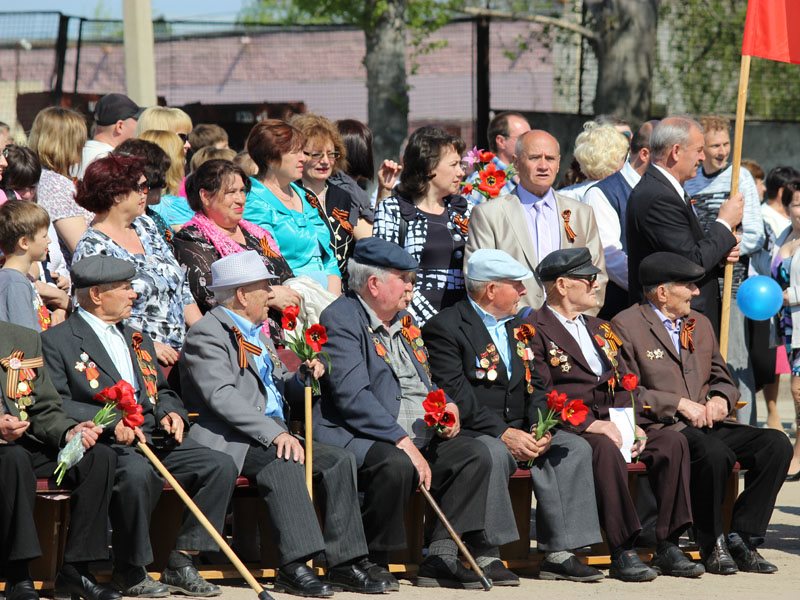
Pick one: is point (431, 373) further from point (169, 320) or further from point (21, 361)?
point (21, 361)

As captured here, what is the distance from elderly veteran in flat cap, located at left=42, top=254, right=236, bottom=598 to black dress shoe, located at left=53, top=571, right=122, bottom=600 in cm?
16

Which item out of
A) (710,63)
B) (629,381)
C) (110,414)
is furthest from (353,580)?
(710,63)

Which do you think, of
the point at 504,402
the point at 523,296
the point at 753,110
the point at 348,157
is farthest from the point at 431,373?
the point at 753,110

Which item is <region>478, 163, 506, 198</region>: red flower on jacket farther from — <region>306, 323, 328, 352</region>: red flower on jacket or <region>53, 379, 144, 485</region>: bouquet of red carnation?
<region>53, 379, 144, 485</region>: bouquet of red carnation

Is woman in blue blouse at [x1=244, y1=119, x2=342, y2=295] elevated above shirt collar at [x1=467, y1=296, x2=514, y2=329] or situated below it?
above

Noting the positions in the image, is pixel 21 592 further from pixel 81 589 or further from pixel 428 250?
pixel 428 250

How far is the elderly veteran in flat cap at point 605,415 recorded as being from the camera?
7297 mm

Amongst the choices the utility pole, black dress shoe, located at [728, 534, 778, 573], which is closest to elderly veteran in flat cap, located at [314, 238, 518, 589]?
black dress shoe, located at [728, 534, 778, 573]

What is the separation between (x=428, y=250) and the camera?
8.19 metres

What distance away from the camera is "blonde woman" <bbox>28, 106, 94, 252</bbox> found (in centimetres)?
800

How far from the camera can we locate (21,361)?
6.36m

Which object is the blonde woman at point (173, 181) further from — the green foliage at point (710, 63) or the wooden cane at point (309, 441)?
the green foliage at point (710, 63)

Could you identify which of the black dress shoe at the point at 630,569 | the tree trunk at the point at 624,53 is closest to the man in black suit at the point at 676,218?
the black dress shoe at the point at 630,569

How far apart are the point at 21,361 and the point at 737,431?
3.71 m
